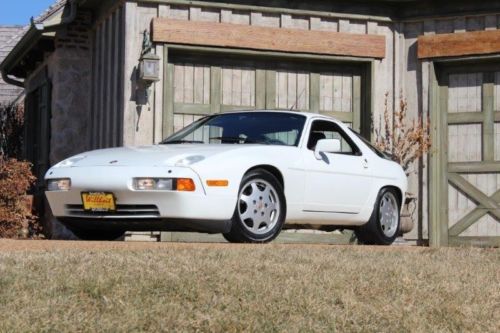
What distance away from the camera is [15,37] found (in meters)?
25.8

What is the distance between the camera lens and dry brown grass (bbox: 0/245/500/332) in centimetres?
543

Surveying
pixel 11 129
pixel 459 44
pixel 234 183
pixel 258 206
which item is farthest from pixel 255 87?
pixel 11 129

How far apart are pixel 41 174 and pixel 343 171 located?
28.4ft

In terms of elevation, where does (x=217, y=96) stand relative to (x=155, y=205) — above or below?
above

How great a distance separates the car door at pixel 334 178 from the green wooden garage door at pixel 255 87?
143 inches

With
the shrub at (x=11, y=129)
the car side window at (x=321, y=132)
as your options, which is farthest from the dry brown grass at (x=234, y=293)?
the shrub at (x=11, y=129)

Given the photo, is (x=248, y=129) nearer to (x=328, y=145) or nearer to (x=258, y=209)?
(x=328, y=145)

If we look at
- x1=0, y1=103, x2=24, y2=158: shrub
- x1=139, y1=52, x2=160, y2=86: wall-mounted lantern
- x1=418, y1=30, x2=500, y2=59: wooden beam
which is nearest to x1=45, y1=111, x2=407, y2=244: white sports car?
x1=139, y1=52, x2=160, y2=86: wall-mounted lantern

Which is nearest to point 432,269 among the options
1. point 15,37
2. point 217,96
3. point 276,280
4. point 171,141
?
point 276,280

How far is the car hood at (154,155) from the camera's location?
8.46m

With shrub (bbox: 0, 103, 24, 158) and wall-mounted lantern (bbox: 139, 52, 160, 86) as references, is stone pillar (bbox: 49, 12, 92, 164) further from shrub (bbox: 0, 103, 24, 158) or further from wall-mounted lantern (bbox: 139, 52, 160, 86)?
shrub (bbox: 0, 103, 24, 158)

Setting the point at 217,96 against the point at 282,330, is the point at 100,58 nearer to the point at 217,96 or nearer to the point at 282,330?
the point at 217,96

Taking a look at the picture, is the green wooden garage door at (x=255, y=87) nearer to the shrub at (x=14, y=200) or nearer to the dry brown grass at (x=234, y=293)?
the shrub at (x=14, y=200)

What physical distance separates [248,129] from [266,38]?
13.9 ft
